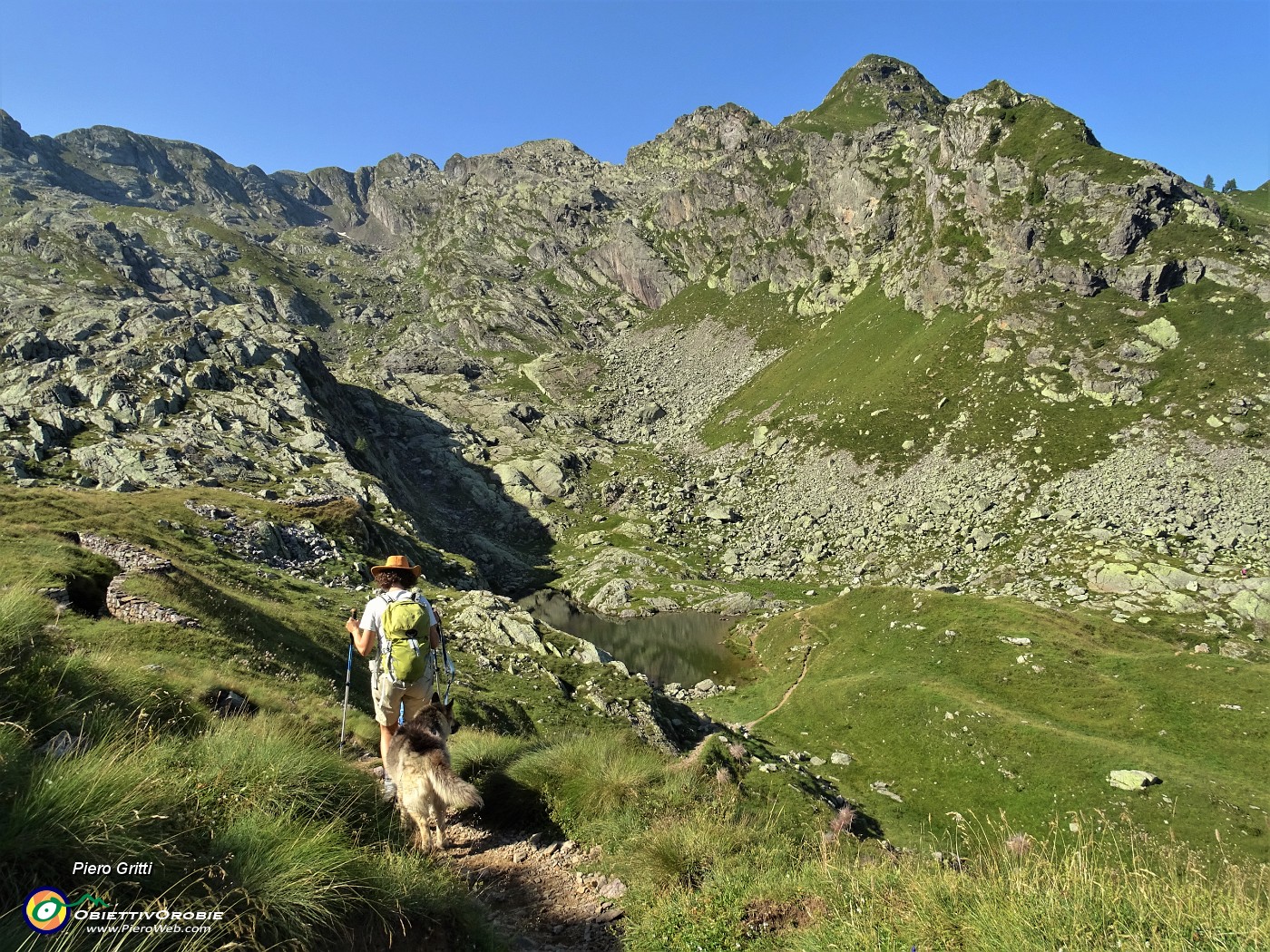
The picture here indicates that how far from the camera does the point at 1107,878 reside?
6.01m

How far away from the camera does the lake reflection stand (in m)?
58.7

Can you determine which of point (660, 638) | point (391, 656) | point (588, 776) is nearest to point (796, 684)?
point (660, 638)

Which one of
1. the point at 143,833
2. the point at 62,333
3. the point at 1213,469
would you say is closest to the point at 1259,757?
the point at 143,833

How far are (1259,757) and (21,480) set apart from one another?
8970cm

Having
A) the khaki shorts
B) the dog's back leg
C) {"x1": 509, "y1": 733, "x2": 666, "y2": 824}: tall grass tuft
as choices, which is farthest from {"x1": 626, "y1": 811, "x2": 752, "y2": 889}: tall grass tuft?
the khaki shorts

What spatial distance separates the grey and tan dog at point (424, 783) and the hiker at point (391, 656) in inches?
31.3

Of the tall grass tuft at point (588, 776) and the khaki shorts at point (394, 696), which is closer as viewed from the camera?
the khaki shorts at point (394, 696)

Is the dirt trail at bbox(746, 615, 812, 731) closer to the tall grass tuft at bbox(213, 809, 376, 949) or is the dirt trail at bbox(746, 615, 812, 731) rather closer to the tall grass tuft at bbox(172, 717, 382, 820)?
the tall grass tuft at bbox(172, 717, 382, 820)

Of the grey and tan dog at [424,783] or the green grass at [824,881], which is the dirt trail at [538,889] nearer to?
the green grass at [824,881]

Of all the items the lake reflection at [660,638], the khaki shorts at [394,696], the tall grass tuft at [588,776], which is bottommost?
the lake reflection at [660,638]

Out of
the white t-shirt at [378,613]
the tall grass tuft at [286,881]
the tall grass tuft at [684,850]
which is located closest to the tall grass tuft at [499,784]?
the tall grass tuft at [684,850]

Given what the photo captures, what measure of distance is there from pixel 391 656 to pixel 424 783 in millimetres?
2038

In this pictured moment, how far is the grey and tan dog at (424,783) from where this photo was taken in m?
8.04

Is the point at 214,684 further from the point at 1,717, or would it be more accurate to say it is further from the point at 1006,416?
the point at 1006,416
